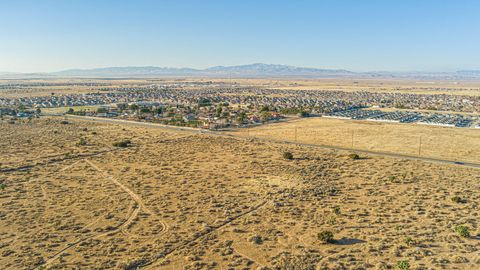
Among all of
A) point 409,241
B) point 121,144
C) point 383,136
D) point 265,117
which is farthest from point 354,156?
point 265,117

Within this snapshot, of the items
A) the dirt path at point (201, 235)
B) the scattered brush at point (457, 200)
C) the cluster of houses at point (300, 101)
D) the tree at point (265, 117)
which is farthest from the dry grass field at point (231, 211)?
the cluster of houses at point (300, 101)

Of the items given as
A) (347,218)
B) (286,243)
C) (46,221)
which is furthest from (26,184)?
(347,218)

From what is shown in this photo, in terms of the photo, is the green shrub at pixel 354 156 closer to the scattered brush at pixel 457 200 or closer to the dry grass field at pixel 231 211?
the dry grass field at pixel 231 211

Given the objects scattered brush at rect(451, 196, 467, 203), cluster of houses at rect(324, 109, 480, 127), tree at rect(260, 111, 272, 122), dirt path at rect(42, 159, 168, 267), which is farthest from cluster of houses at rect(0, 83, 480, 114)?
dirt path at rect(42, 159, 168, 267)

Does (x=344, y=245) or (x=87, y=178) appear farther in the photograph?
(x=87, y=178)

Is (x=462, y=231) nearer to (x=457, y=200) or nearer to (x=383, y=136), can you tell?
(x=457, y=200)

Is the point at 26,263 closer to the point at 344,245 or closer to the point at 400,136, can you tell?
the point at 344,245

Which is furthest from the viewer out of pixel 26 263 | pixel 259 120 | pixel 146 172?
pixel 259 120
